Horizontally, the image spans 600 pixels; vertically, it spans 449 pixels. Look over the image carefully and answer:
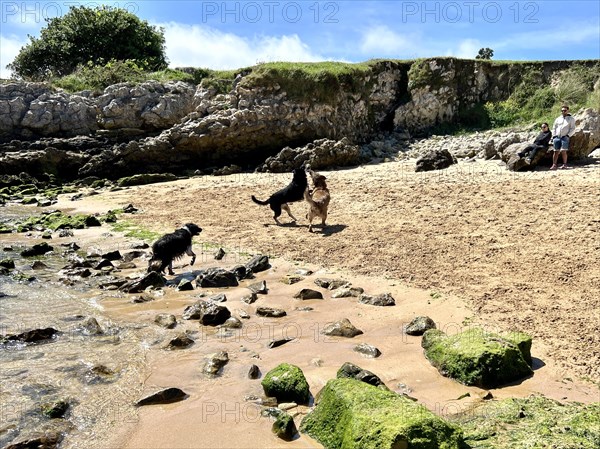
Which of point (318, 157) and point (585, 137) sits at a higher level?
point (585, 137)

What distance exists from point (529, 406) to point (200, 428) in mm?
2957

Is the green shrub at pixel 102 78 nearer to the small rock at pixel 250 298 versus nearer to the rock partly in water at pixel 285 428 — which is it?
the small rock at pixel 250 298

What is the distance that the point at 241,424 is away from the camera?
4496 mm

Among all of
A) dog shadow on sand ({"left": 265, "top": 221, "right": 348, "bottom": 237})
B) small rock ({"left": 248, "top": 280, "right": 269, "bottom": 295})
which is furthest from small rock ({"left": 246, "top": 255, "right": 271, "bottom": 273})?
dog shadow on sand ({"left": 265, "top": 221, "right": 348, "bottom": 237})

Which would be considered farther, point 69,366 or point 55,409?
point 69,366

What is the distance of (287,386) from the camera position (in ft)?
16.0

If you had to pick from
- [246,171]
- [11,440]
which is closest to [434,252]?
[11,440]

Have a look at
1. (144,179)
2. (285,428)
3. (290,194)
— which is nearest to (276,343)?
(285,428)

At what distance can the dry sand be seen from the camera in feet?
16.1

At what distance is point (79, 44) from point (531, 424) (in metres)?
43.5

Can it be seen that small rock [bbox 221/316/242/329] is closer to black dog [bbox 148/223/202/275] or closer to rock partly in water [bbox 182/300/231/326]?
rock partly in water [bbox 182/300/231/326]

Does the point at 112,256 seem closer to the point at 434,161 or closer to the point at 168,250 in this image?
the point at 168,250

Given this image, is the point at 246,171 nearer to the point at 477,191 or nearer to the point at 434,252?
the point at 477,191

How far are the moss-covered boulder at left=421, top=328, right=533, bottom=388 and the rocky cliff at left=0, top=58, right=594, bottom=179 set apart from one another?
21446 millimetres
